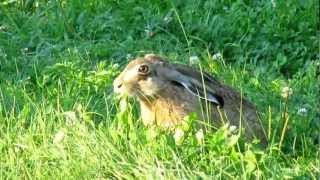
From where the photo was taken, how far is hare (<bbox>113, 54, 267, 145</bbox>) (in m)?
5.53

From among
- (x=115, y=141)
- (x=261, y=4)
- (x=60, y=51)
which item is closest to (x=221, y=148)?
(x=115, y=141)

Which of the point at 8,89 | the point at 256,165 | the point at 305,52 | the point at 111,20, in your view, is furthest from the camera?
the point at 111,20

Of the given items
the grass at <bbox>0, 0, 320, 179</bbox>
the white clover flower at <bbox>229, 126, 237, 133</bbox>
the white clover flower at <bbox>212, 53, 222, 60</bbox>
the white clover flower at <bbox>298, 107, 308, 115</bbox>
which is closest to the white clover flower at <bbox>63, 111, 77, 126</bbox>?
the grass at <bbox>0, 0, 320, 179</bbox>

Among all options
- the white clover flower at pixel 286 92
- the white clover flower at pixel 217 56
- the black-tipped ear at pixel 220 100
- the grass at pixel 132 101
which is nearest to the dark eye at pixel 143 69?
the grass at pixel 132 101

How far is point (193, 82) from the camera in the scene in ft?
18.2

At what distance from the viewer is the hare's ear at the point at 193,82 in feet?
18.1

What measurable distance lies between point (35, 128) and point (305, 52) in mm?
2121

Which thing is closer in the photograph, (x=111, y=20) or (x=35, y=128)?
(x=35, y=128)

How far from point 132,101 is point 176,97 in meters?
0.43

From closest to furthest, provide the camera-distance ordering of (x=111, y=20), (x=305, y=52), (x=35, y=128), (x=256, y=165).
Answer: (x=256, y=165) → (x=35, y=128) → (x=305, y=52) → (x=111, y=20)

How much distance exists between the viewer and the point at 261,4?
24.9 feet

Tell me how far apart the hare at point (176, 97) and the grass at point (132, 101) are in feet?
0.32

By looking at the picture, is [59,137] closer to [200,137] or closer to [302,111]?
[200,137]

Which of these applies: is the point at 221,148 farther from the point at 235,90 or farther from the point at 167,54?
the point at 167,54
